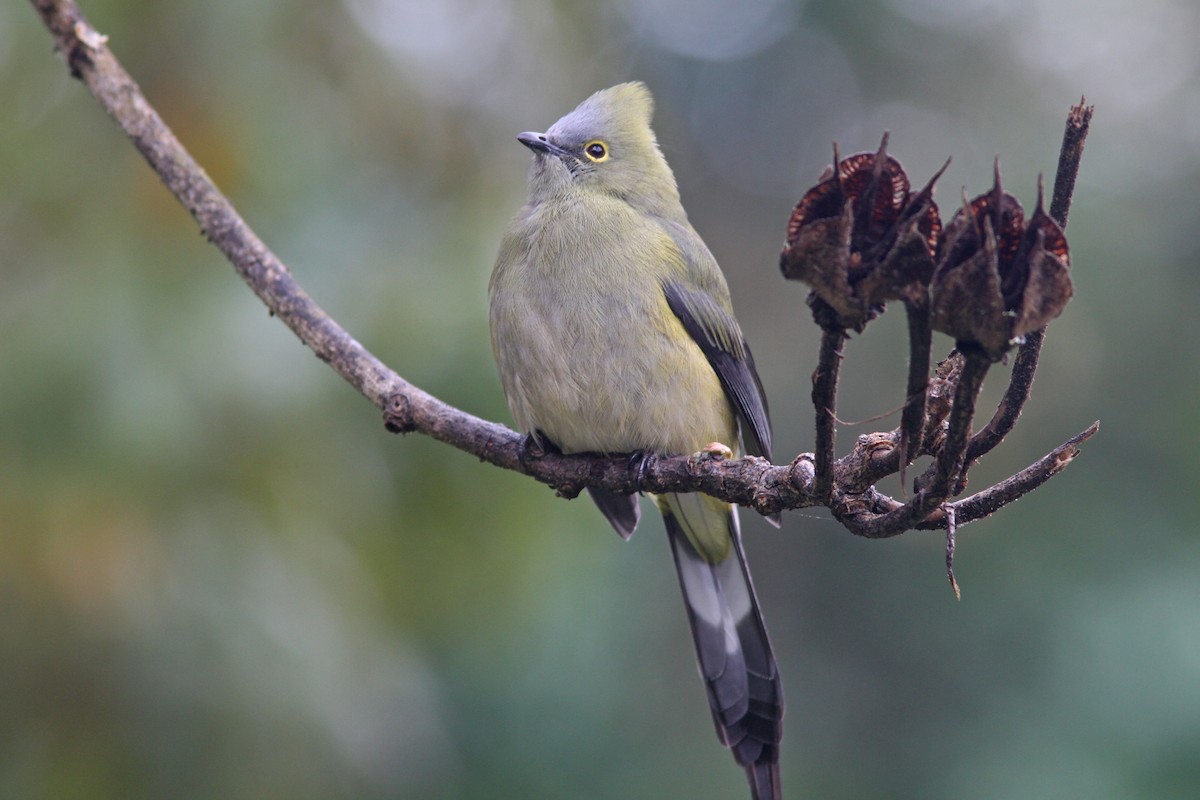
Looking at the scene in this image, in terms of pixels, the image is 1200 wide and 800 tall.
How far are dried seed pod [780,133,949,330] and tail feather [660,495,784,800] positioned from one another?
254 cm

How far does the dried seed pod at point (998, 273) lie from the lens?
4.87 feet

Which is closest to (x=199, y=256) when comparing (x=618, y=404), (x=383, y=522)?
(x=383, y=522)

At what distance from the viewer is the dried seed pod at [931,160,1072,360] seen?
1483 millimetres

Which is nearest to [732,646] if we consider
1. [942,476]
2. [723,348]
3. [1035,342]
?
[723,348]

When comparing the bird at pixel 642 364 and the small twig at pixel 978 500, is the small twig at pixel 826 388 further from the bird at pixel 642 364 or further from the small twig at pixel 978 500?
the bird at pixel 642 364

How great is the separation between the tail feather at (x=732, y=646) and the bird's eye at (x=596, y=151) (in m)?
1.49

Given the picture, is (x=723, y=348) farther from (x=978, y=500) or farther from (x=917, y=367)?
(x=917, y=367)

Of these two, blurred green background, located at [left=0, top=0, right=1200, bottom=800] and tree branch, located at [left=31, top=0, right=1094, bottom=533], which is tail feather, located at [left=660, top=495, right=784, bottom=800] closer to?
blurred green background, located at [left=0, top=0, right=1200, bottom=800]

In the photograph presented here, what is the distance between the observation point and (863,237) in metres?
1.61

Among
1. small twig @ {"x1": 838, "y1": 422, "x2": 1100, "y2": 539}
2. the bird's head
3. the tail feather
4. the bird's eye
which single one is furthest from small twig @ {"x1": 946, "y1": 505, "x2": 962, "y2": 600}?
the bird's eye

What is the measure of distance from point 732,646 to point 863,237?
2760 mm

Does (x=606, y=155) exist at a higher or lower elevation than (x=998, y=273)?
higher

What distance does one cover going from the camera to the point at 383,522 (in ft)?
14.3

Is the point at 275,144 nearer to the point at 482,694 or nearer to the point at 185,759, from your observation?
the point at 185,759
